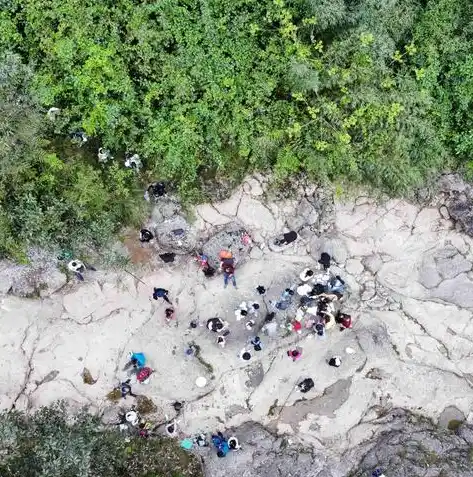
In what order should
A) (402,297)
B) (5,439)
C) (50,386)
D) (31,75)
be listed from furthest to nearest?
(402,297), (50,386), (31,75), (5,439)

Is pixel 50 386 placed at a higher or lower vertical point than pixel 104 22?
lower

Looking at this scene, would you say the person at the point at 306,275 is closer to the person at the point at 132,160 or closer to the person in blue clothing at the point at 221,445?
the person in blue clothing at the point at 221,445

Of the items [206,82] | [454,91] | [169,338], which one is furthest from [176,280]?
[454,91]

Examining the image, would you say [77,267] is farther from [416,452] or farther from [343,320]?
[416,452]

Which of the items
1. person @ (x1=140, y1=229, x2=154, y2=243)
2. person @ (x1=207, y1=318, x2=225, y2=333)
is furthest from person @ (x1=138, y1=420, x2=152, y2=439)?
person @ (x1=140, y1=229, x2=154, y2=243)

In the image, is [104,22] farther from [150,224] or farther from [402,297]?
[402,297]

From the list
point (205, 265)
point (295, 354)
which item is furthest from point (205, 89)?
point (295, 354)

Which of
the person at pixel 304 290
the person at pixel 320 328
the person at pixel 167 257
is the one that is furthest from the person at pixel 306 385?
the person at pixel 167 257
